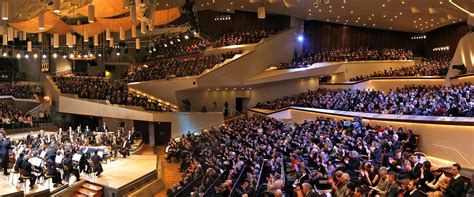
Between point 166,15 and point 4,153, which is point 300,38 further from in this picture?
point 4,153

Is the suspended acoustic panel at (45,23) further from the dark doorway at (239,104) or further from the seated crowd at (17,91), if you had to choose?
the dark doorway at (239,104)

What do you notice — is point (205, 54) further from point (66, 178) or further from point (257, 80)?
point (66, 178)

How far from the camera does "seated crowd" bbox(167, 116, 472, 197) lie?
639cm

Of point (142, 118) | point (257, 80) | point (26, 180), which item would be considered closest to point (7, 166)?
point (26, 180)

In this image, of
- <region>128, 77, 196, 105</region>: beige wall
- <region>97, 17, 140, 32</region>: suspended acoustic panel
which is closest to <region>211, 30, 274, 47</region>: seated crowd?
<region>128, 77, 196, 105</region>: beige wall

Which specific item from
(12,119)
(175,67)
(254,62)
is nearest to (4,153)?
(12,119)

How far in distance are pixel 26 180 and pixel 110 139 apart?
5254mm

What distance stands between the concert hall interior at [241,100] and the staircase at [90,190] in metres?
0.09

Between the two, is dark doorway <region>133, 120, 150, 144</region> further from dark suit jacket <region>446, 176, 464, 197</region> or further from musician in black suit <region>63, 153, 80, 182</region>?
dark suit jacket <region>446, 176, 464, 197</region>

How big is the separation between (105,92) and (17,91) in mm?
4995

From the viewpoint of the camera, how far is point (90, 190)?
11414 millimetres

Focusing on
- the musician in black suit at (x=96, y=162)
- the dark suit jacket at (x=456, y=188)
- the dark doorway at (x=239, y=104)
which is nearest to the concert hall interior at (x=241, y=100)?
the dark suit jacket at (x=456, y=188)

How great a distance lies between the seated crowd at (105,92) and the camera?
2392 cm

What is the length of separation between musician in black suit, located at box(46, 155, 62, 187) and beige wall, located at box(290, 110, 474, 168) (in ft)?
29.1
